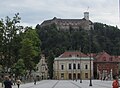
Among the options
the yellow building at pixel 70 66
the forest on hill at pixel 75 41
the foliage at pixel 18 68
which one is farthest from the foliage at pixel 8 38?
the forest on hill at pixel 75 41

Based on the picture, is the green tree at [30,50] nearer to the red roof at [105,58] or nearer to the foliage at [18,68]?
the foliage at [18,68]

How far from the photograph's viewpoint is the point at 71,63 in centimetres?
14412

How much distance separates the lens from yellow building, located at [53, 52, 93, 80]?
143 metres

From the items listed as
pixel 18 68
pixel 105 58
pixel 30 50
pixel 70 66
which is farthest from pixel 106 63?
pixel 18 68

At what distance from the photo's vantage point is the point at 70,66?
14450 cm

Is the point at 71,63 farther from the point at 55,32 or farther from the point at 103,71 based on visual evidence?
the point at 55,32

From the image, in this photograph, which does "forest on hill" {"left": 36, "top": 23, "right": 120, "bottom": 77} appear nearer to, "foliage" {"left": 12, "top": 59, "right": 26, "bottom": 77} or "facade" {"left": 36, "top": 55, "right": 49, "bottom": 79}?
"facade" {"left": 36, "top": 55, "right": 49, "bottom": 79}

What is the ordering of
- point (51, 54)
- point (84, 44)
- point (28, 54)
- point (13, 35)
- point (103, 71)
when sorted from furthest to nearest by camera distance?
point (84, 44)
point (51, 54)
point (103, 71)
point (28, 54)
point (13, 35)

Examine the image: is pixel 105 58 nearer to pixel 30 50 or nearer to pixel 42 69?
pixel 42 69

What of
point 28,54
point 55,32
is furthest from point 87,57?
point 28,54

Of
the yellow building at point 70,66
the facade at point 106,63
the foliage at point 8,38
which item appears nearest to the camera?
the foliage at point 8,38

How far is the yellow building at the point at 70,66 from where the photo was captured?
143125 mm

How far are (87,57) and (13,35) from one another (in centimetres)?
7959

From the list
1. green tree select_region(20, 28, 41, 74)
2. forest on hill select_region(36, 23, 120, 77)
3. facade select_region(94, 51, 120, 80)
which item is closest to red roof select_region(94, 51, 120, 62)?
facade select_region(94, 51, 120, 80)
